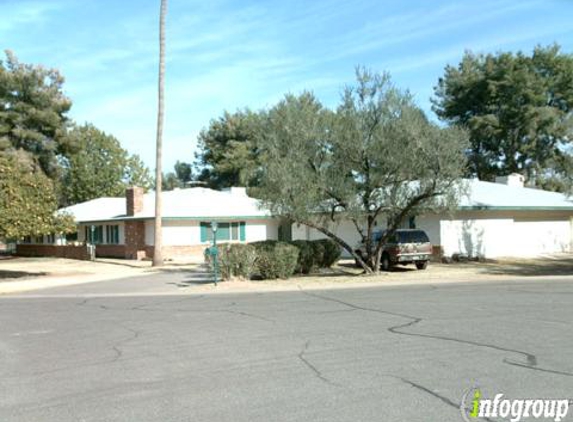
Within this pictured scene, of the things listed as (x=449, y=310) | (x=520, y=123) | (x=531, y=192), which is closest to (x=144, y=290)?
(x=449, y=310)

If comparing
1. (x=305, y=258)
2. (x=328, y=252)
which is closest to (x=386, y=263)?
(x=328, y=252)

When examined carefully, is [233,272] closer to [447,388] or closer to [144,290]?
[144,290]

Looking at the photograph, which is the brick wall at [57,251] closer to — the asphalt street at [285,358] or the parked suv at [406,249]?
the parked suv at [406,249]

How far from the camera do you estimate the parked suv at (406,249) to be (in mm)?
25578

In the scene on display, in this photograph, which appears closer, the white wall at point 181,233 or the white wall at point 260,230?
the white wall at point 181,233

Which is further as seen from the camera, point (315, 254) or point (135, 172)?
point (135, 172)

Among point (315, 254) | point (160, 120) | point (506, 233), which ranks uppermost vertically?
point (160, 120)

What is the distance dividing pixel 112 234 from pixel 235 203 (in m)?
8.10

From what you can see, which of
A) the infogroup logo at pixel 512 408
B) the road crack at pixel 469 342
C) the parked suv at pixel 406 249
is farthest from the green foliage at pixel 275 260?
the infogroup logo at pixel 512 408

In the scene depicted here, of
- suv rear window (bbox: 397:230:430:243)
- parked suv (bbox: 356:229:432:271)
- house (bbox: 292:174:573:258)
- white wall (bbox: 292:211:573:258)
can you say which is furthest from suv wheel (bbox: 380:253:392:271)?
house (bbox: 292:174:573:258)

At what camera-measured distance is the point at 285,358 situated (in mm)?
8438

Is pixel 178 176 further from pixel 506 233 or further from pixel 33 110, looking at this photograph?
pixel 506 233

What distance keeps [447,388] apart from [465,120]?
169ft

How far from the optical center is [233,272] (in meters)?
21.7
